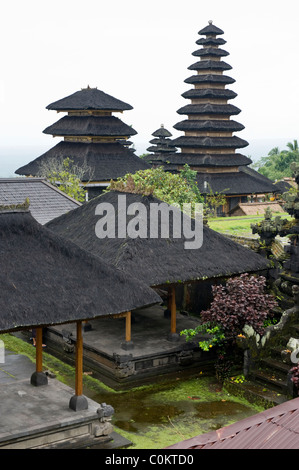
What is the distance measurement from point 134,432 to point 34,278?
4436 mm

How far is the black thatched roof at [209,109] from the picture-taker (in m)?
49.4

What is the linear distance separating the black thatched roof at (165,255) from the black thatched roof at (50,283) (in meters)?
4.17

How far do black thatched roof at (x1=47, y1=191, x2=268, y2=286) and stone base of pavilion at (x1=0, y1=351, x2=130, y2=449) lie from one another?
4656 millimetres

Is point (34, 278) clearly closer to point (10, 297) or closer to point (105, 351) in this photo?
point (10, 297)

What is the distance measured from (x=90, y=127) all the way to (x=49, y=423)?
1467 inches

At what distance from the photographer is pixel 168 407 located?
18.2 meters

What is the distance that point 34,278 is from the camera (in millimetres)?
14883

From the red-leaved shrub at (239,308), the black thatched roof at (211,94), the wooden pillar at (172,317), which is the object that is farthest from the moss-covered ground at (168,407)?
the black thatched roof at (211,94)

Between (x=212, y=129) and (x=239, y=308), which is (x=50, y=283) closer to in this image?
(x=239, y=308)

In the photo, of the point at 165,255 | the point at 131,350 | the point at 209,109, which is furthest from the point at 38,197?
the point at 209,109

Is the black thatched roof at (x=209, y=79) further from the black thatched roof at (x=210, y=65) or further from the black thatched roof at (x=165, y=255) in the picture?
the black thatched roof at (x=165, y=255)

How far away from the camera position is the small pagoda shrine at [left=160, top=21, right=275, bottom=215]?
49.6m

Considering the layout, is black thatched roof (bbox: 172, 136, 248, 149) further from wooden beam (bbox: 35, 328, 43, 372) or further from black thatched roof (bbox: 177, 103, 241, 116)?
wooden beam (bbox: 35, 328, 43, 372)

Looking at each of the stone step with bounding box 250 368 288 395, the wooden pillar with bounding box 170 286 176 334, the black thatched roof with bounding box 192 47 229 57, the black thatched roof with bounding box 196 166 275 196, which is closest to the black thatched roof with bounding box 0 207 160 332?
the stone step with bounding box 250 368 288 395
